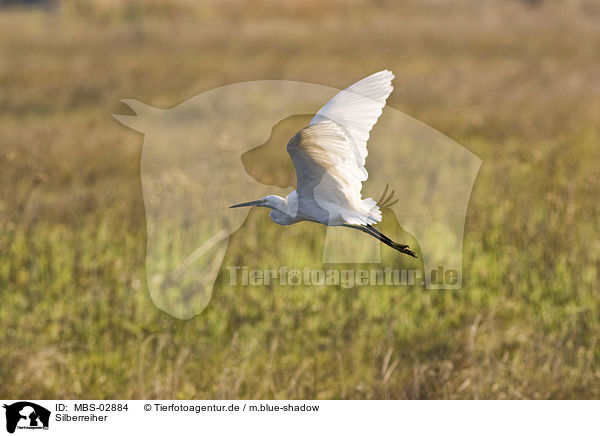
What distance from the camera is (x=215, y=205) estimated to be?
117 inches

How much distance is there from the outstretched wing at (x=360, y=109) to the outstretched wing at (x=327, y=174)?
2cm

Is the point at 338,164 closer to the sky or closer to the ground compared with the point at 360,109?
closer to the ground

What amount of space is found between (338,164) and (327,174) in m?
0.03

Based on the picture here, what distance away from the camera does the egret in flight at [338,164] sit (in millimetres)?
1215

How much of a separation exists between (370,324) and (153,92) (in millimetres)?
9979

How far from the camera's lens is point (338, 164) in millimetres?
1258
